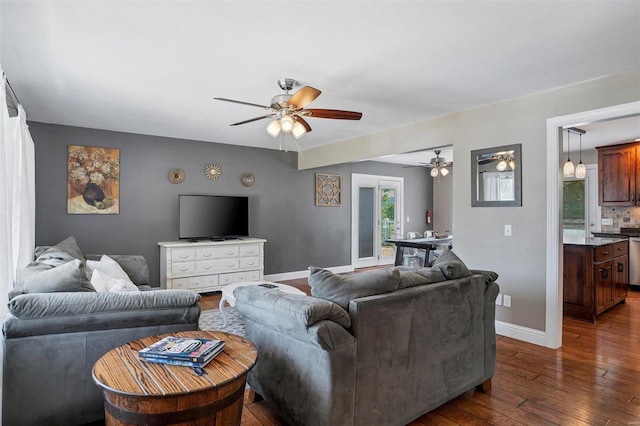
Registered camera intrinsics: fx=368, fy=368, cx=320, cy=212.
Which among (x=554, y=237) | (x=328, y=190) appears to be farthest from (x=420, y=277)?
(x=328, y=190)

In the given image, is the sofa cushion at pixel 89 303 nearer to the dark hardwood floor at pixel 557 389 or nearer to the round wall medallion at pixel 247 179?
the dark hardwood floor at pixel 557 389

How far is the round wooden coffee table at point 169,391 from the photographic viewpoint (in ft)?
4.67

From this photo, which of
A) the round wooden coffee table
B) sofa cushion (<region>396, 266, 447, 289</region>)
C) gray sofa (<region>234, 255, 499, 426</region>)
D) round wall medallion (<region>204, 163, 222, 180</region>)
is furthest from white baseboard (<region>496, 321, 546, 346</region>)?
round wall medallion (<region>204, 163, 222, 180</region>)

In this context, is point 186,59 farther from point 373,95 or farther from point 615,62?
point 615,62

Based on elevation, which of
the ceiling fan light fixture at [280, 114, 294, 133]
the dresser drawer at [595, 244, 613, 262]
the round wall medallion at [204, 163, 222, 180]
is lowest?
the dresser drawer at [595, 244, 613, 262]

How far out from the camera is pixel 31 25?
7.62ft

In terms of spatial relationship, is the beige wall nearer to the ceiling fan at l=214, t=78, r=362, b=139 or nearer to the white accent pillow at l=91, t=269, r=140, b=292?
the ceiling fan at l=214, t=78, r=362, b=139

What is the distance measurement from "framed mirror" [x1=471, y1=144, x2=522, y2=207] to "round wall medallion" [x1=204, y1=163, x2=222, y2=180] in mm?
3994

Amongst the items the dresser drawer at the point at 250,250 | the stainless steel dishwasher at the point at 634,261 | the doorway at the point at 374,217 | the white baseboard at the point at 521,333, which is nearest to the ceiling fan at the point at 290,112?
the white baseboard at the point at 521,333

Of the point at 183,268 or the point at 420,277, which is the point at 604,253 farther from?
the point at 183,268

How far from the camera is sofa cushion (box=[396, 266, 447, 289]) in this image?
2.25 m

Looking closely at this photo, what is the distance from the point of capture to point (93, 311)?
2.12m

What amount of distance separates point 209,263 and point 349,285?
4.04 meters

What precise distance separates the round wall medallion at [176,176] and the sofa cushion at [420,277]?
14.7 feet
